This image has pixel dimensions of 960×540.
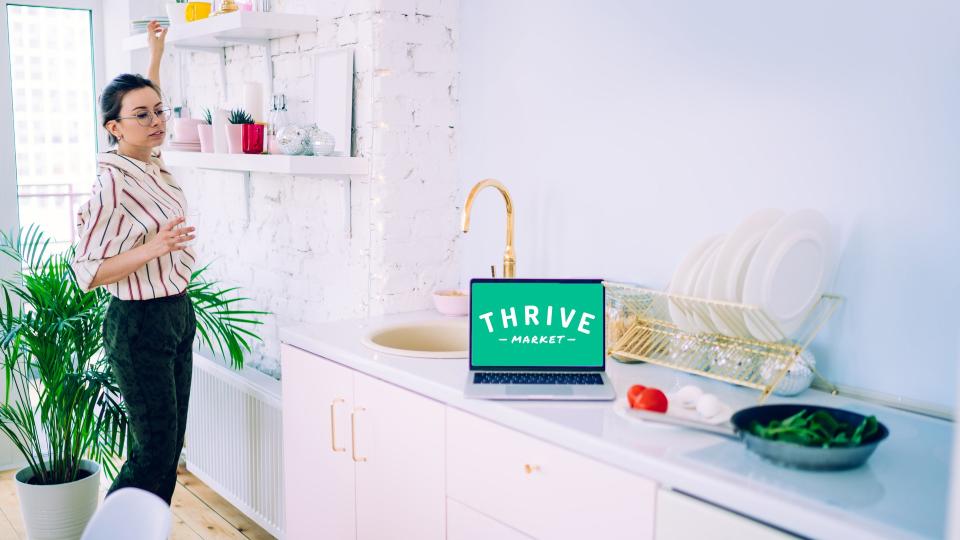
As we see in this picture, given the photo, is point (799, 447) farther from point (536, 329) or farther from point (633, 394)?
point (536, 329)

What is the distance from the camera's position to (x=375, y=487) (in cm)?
208

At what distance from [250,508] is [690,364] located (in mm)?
1908

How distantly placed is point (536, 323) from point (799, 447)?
70cm

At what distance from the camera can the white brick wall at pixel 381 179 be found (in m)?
2.53

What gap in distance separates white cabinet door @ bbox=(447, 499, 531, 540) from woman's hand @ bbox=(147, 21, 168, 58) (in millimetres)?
2010

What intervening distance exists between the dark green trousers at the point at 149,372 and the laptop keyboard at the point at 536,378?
3.84 feet

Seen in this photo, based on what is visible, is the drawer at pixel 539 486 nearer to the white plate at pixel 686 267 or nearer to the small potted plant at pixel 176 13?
the white plate at pixel 686 267

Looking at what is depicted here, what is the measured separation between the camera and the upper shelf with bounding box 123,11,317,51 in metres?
2.66

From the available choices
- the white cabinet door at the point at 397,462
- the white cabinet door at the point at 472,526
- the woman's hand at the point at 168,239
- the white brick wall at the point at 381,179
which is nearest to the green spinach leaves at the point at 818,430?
the white cabinet door at the point at 472,526

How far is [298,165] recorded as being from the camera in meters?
2.50

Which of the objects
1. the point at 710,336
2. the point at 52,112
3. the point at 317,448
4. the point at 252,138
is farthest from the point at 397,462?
the point at 52,112

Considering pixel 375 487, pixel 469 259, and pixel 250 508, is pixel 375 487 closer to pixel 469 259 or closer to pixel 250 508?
pixel 469 259

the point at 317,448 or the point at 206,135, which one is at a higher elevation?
the point at 206,135

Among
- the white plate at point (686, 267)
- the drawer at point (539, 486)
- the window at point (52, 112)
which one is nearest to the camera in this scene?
the drawer at point (539, 486)
